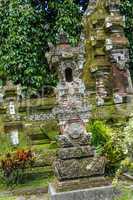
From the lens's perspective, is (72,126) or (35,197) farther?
(35,197)

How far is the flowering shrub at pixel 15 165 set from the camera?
12.5m

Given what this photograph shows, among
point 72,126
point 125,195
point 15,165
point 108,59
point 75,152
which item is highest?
point 108,59

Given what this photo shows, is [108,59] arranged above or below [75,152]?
above

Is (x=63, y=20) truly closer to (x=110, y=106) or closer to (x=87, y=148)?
(x=110, y=106)

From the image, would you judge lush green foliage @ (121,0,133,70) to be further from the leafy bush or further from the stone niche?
the leafy bush

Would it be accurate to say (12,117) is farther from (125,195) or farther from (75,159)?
(125,195)

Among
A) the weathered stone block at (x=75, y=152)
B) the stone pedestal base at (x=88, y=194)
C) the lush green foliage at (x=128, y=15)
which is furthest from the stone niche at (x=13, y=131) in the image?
the lush green foliage at (x=128, y=15)

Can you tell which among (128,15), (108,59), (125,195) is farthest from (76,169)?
(128,15)

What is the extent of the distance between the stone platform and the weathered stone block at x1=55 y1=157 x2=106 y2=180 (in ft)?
1.13

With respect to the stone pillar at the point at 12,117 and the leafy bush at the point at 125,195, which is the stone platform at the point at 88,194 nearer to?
the leafy bush at the point at 125,195

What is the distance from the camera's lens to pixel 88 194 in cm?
989

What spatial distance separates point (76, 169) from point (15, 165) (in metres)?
2.79

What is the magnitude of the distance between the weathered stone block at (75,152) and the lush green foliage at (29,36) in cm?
1276

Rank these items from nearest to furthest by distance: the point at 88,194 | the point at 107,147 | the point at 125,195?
1. the point at 88,194
2. the point at 125,195
3. the point at 107,147
